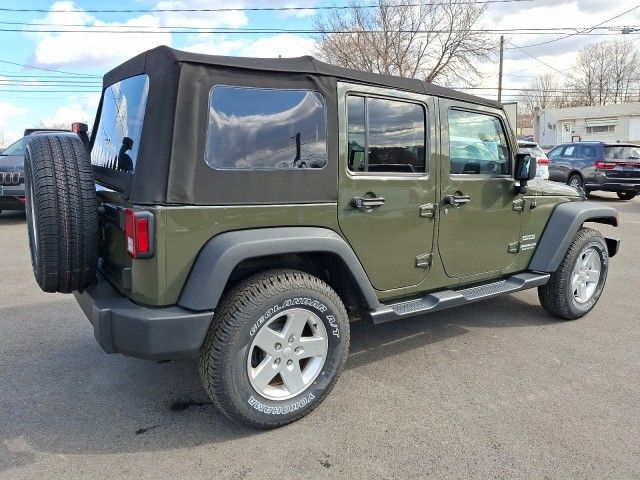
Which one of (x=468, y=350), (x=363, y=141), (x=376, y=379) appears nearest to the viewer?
(x=363, y=141)

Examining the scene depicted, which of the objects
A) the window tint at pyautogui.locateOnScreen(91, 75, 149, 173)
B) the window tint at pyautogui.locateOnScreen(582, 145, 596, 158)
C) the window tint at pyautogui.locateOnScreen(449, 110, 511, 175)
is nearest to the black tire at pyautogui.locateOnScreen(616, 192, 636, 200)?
the window tint at pyautogui.locateOnScreen(582, 145, 596, 158)

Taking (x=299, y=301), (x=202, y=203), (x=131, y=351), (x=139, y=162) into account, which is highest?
(x=139, y=162)

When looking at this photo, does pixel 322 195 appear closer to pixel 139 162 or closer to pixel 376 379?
pixel 139 162

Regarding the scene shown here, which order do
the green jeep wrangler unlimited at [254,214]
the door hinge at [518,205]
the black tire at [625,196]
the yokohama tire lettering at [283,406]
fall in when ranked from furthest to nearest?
the black tire at [625,196] < the door hinge at [518,205] < the yokohama tire lettering at [283,406] < the green jeep wrangler unlimited at [254,214]

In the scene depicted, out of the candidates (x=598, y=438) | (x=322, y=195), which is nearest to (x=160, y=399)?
(x=322, y=195)

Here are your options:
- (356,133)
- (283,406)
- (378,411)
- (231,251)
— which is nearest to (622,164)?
(356,133)

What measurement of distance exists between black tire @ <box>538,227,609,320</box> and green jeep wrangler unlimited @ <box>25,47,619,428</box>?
126cm

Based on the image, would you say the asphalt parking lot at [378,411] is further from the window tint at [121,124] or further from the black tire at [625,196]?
the black tire at [625,196]

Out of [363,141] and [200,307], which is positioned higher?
[363,141]

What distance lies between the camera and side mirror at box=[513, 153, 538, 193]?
3967 millimetres

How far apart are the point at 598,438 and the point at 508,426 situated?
1.52 ft

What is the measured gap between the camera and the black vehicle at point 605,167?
1393 cm

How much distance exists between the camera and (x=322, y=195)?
9.64 feet

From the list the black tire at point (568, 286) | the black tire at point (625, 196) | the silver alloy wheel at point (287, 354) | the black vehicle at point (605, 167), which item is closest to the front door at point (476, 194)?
the black tire at point (568, 286)
